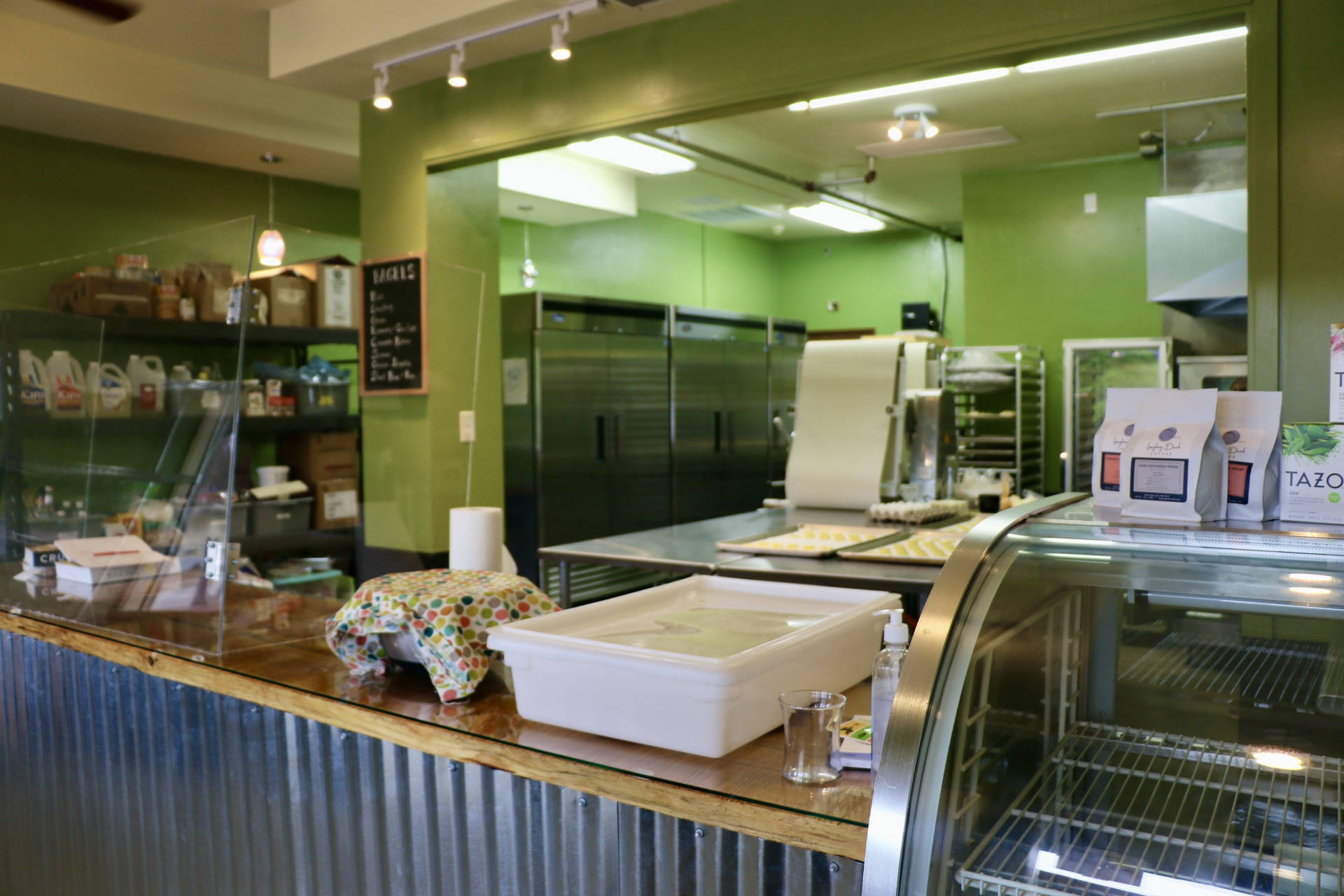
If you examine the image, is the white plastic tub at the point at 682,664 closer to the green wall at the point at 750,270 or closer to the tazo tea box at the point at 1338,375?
the tazo tea box at the point at 1338,375

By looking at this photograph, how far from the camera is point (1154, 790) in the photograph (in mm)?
1309

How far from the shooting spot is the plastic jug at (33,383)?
2.96m

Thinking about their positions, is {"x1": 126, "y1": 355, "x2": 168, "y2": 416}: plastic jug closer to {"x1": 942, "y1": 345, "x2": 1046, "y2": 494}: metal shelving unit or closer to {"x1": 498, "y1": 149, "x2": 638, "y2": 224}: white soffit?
{"x1": 498, "y1": 149, "x2": 638, "y2": 224}: white soffit

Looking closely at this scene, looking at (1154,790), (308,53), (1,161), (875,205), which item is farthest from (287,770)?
(875,205)

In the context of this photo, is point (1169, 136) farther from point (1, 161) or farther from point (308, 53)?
point (1, 161)

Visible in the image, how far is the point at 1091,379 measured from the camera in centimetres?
661

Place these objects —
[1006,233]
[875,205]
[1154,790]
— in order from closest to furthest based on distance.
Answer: [1154,790] < [1006,233] < [875,205]

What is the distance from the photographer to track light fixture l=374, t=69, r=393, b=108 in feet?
13.7

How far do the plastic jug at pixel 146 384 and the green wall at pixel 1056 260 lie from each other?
609 cm

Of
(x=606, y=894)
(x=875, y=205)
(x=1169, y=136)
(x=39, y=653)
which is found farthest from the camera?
(x=875, y=205)

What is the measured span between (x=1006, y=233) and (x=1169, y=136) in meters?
1.45

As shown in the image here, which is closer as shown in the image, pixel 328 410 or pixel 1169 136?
pixel 328 410

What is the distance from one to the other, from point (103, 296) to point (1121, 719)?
2786 mm

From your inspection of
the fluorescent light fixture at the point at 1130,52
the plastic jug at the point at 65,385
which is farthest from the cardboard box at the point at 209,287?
the fluorescent light fixture at the point at 1130,52
